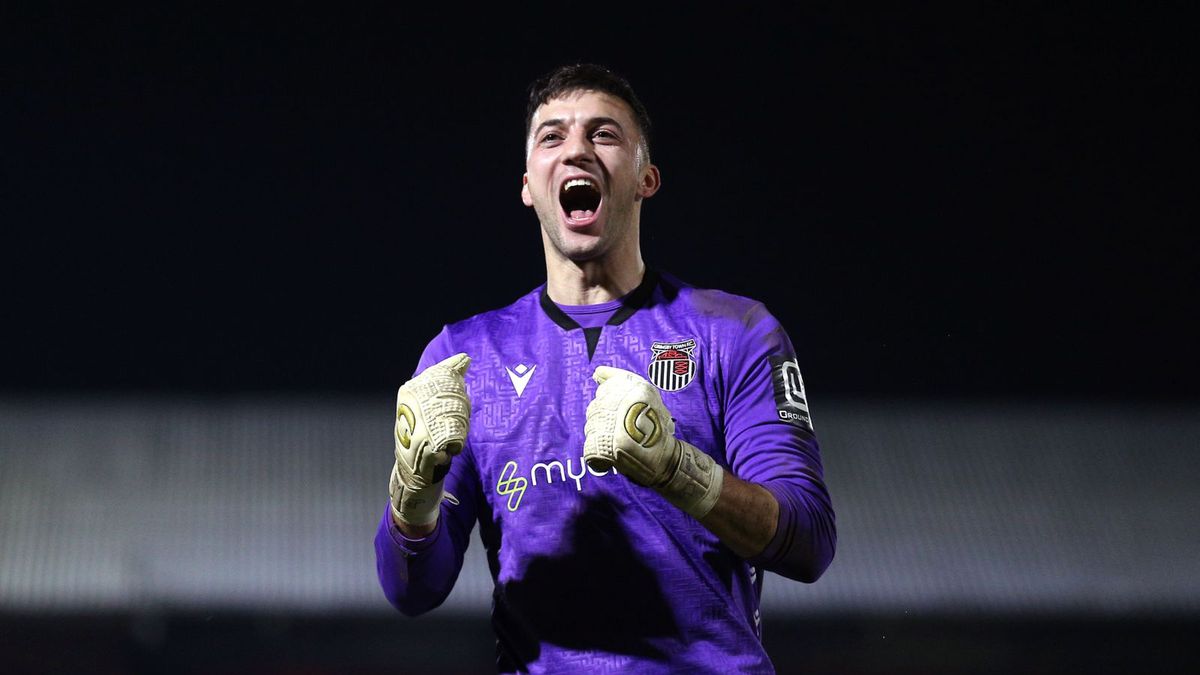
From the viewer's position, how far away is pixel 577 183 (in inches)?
71.6

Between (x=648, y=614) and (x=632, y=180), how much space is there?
2.21 ft

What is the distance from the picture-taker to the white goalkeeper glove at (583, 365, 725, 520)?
1.34 m

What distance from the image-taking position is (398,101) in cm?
389

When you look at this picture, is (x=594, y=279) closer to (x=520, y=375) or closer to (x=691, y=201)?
(x=520, y=375)

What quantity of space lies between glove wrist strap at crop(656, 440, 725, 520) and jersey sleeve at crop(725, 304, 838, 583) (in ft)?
0.32

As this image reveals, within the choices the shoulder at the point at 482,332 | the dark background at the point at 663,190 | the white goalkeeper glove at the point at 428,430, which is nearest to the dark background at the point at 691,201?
the dark background at the point at 663,190

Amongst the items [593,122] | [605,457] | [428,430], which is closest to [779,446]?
[605,457]

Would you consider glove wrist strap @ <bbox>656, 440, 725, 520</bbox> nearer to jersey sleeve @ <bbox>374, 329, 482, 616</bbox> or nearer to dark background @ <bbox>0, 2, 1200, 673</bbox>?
jersey sleeve @ <bbox>374, 329, 482, 616</bbox>

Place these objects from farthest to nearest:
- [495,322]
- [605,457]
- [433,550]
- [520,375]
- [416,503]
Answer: [495,322] < [520,375] < [433,550] < [416,503] < [605,457]

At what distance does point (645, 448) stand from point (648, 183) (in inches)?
Answer: 27.1

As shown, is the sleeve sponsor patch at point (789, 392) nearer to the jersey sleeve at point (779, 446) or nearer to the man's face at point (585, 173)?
the jersey sleeve at point (779, 446)

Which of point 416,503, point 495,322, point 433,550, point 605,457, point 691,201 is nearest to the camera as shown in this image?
point 605,457

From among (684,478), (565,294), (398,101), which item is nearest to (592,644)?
(684,478)

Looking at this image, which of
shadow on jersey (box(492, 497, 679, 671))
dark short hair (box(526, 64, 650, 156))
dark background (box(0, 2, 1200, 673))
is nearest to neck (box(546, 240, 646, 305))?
dark short hair (box(526, 64, 650, 156))
